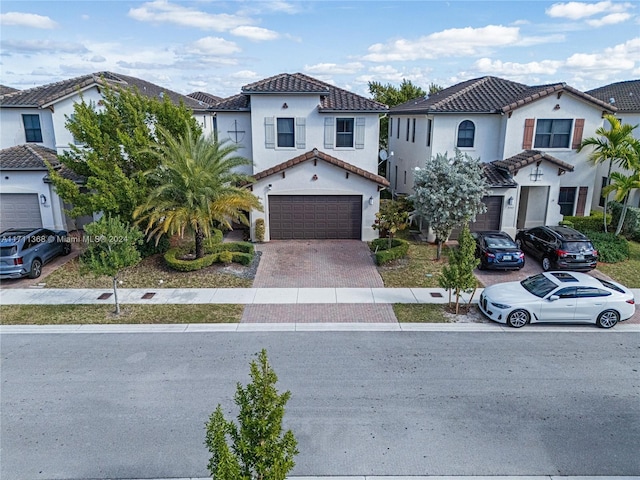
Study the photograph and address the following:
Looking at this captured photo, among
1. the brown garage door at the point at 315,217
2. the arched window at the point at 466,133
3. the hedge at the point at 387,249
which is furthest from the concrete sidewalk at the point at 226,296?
the arched window at the point at 466,133

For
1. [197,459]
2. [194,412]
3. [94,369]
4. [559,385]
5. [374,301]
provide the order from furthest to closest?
[374,301]
[94,369]
[559,385]
[194,412]
[197,459]

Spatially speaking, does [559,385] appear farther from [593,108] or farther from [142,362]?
[593,108]

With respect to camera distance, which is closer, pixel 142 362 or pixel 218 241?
pixel 142 362

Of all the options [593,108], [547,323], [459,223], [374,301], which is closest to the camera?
[547,323]

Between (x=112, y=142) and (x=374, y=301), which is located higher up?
(x=112, y=142)

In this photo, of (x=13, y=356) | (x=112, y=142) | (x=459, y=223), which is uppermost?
(x=112, y=142)

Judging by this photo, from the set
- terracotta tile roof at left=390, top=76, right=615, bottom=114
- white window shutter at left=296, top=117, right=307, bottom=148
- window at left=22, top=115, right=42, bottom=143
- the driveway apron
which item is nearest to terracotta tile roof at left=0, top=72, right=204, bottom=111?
window at left=22, top=115, right=42, bottom=143

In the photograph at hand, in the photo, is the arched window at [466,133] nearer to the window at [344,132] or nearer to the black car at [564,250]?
the window at [344,132]

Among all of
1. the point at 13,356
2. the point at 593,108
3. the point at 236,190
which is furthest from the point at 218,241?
the point at 593,108
